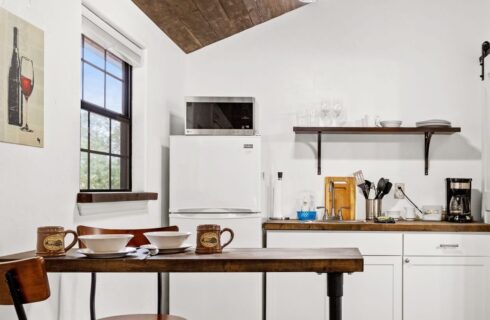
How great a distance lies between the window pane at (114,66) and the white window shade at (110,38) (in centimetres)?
6

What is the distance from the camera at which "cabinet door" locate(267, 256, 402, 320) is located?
4.11 meters

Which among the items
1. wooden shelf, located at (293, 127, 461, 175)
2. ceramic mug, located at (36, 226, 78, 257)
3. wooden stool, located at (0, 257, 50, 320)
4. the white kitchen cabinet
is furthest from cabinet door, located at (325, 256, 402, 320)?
wooden stool, located at (0, 257, 50, 320)

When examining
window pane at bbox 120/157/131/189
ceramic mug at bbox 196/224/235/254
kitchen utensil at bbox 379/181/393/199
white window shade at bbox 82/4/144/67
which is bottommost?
ceramic mug at bbox 196/224/235/254

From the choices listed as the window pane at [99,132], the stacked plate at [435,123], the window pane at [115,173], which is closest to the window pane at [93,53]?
the window pane at [99,132]

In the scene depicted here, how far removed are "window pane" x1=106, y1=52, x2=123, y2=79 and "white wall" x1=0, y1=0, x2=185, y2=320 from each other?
0.42 ft

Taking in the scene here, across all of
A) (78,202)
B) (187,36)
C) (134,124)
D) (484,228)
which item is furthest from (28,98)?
(484,228)

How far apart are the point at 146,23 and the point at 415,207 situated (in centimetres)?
243

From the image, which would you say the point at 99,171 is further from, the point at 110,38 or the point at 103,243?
the point at 103,243

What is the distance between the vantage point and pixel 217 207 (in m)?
4.05

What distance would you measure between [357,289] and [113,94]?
2.07 metres

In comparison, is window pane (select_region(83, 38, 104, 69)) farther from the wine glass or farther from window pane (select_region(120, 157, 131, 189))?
the wine glass

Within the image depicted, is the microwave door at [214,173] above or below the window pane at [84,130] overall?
below

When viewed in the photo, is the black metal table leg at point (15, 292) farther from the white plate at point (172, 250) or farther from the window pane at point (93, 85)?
the window pane at point (93, 85)

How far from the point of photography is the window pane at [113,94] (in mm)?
3502
